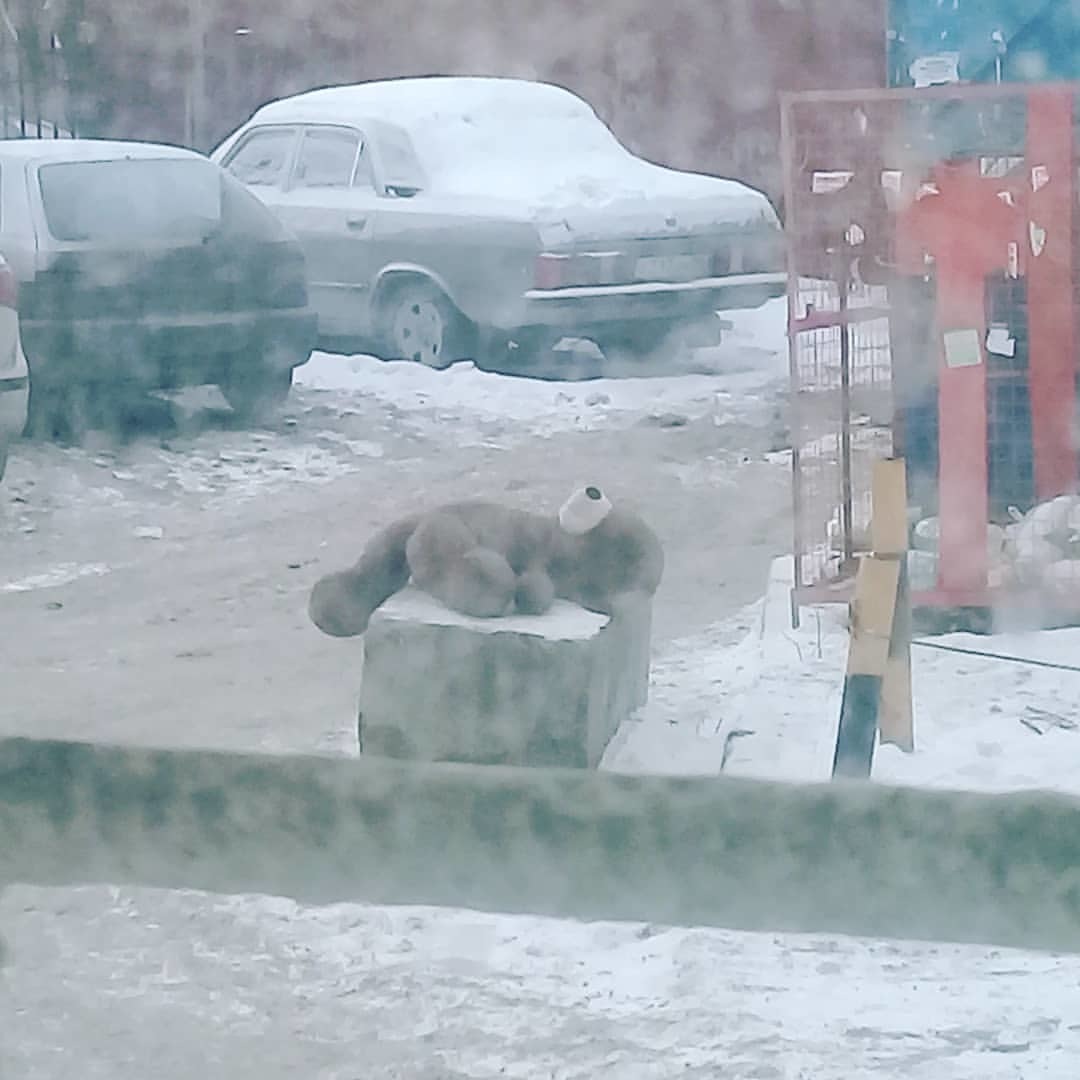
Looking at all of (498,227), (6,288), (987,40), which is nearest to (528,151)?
(498,227)

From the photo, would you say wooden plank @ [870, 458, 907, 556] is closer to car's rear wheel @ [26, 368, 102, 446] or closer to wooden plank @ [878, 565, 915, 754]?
wooden plank @ [878, 565, 915, 754]

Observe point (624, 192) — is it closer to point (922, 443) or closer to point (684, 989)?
point (922, 443)

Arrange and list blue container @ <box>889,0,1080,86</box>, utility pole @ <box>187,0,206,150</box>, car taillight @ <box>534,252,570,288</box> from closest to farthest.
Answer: blue container @ <box>889,0,1080,86</box> < utility pole @ <box>187,0,206,150</box> < car taillight @ <box>534,252,570,288</box>

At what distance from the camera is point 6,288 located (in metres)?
3.69

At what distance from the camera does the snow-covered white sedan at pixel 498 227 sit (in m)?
4.61

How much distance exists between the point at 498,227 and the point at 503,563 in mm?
3015

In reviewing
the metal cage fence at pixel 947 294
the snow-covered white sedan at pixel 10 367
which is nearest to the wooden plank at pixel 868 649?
the metal cage fence at pixel 947 294

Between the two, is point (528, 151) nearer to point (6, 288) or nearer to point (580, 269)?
point (580, 269)

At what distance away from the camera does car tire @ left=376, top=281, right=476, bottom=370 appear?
4.96m

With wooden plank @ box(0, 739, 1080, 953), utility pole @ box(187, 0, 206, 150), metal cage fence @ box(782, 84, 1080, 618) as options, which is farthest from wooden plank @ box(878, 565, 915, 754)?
utility pole @ box(187, 0, 206, 150)

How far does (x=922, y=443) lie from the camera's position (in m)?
2.85

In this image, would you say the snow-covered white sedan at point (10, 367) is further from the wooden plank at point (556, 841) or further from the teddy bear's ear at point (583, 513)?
the wooden plank at point (556, 841)

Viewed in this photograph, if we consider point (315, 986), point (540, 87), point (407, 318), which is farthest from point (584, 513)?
point (407, 318)

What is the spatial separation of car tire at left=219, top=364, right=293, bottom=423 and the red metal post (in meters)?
2.35
